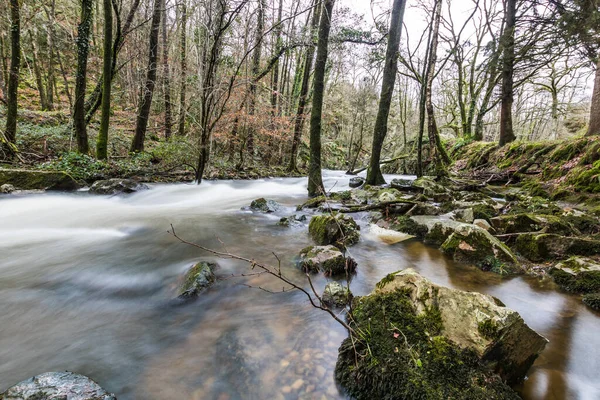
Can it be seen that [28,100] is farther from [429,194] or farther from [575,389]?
[575,389]

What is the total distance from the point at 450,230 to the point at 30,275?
6.48 metres

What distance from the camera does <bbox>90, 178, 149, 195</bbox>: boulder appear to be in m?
8.35

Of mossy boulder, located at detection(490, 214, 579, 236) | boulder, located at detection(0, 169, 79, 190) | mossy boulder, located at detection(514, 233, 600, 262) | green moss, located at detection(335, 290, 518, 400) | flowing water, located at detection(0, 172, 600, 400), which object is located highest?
boulder, located at detection(0, 169, 79, 190)

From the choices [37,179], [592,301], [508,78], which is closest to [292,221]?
[592,301]

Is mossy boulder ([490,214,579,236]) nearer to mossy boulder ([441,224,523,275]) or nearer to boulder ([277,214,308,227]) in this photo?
mossy boulder ([441,224,523,275])

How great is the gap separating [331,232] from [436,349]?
3167 millimetres

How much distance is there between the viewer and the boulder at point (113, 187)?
27.4ft

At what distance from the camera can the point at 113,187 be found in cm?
850

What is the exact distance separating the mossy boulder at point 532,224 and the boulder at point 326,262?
9.31 ft

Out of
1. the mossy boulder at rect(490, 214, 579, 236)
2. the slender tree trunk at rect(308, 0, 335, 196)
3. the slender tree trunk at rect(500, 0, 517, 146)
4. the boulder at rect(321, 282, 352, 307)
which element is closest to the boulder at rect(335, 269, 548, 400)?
the boulder at rect(321, 282, 352, 307)

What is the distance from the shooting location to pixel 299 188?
12.1 metres

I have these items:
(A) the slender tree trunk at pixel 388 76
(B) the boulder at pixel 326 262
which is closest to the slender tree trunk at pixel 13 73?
(B) the boulder at pixel 326 262

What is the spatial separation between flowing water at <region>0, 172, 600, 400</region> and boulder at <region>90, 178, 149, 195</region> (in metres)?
2.69

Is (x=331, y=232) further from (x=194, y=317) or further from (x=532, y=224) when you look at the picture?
(x=532, y=224)
